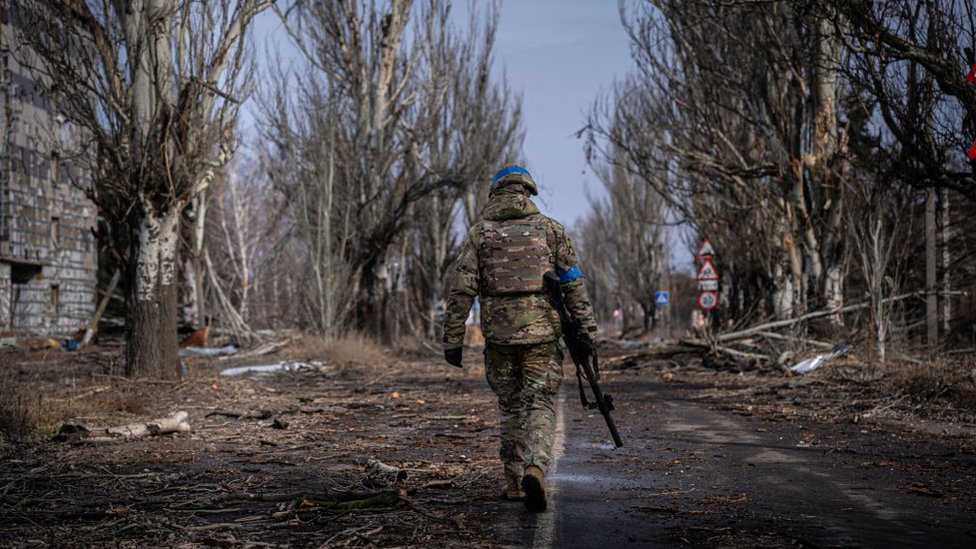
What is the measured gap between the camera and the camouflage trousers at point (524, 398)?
6.25 meters

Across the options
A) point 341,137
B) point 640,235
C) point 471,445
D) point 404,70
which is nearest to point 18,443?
point 471,445

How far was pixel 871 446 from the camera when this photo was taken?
9078mm

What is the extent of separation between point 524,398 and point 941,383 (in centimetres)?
808

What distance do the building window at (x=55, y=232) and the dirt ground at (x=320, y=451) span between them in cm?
1653

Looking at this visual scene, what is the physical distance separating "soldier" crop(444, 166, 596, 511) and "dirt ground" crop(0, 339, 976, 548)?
20.7 inches


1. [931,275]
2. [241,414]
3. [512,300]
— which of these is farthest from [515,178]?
[931,275]

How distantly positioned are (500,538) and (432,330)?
98.1 ft

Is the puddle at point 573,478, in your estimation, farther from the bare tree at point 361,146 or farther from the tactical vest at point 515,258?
the bare tree at point 361,146

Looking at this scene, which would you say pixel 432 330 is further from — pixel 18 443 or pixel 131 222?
pixel 18 443

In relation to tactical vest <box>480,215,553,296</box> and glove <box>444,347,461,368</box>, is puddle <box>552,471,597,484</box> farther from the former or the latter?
tactical vest <box>480,215,553,296</box>

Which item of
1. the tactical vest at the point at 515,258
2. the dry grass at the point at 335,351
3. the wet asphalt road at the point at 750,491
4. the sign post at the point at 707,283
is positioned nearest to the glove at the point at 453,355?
the tactical vest at the point at 515,258

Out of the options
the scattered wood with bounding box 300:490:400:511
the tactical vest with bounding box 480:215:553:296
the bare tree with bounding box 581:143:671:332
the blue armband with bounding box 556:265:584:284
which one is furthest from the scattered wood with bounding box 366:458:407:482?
the bare tree with bounding box 581:143:671:332

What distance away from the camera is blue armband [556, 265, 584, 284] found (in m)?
6.61

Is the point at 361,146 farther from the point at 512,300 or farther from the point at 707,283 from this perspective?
the point at 512,300
